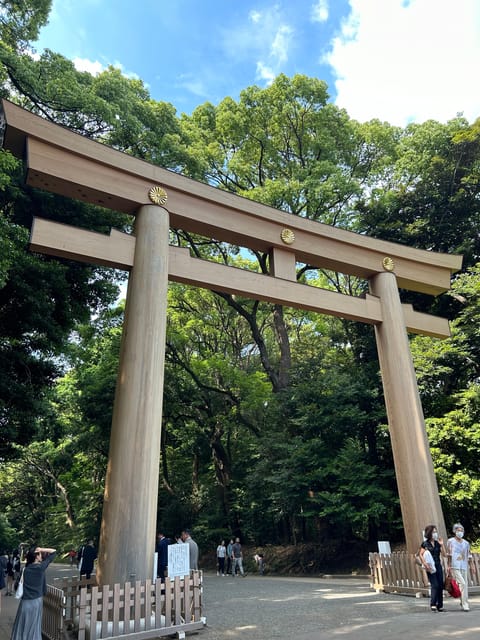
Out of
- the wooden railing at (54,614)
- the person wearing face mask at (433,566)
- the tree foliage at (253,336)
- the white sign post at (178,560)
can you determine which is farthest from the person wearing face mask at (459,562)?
the tree foliage at (253,336)

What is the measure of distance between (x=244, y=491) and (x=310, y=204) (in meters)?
13.0

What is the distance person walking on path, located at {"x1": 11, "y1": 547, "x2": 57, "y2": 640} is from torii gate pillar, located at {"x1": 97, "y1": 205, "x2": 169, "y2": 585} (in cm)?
107

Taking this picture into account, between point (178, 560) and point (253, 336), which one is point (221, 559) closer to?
point (253, 336)

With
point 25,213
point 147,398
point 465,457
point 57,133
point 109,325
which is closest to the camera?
point 147,398

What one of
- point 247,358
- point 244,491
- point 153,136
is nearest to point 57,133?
point 153,136

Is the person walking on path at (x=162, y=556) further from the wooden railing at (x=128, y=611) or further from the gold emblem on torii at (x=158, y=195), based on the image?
the gold emblem on torii at (x=158, y=195)

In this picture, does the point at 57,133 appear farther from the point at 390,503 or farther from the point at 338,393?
the point at 390,503

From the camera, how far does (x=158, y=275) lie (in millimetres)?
7336

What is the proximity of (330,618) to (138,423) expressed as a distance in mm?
3859

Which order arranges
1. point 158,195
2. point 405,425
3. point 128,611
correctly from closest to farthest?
1. point 128,611
2. point 158,195
3. point 405,425

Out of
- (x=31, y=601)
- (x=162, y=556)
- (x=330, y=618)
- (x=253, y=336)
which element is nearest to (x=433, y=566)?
(x=330, y=618)

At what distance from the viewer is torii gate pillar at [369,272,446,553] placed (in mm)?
8578

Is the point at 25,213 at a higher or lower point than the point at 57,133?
higher

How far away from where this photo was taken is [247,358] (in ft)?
85.3
